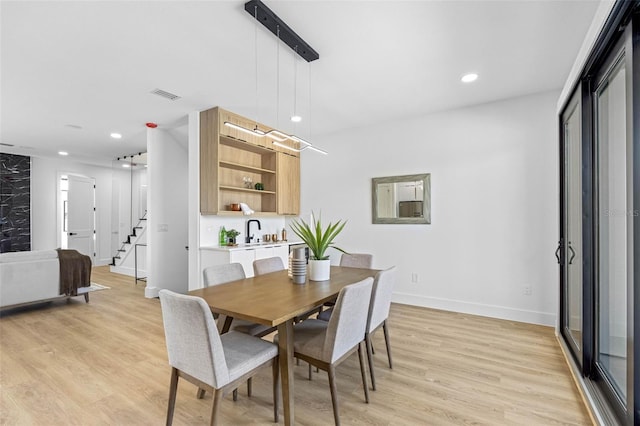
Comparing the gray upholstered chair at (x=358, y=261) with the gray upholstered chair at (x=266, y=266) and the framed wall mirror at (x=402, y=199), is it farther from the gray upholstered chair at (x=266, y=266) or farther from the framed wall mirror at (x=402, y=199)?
the framed wall mirror at (x=402, y=199)

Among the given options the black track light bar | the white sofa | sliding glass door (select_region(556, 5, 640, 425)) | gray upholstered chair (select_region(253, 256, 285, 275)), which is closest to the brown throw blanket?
the white sofa

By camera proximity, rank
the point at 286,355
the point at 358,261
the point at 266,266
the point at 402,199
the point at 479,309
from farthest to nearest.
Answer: the point at 402,199
the point at 479,309
the point at 358,261
the point at 266,266
the point at 286,355

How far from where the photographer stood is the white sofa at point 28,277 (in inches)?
151

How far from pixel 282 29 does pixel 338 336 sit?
2200mm

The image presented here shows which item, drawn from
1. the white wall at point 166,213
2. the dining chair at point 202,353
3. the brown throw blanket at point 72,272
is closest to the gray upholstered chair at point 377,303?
the dining chair at point 202,353

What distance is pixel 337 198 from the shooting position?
5.11 metres

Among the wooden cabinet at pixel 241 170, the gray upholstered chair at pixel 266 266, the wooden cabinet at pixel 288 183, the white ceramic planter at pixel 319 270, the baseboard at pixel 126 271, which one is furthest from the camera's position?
the baseboard at pixel 126 271

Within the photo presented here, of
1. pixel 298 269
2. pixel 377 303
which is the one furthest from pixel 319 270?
pixel 377 303

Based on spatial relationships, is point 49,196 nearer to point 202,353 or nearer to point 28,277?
point 28,277

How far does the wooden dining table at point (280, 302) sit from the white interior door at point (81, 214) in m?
7.03

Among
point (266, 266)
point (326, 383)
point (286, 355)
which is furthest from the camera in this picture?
point (266, 266)

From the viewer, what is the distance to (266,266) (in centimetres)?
307

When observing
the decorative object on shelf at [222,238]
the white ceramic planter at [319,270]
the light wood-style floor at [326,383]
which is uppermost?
the decorative object on shelf at [222,238]

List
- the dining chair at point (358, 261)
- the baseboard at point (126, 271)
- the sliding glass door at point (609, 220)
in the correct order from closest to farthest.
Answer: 1. the sliding glass door at point (609, 220)
2. the dining chair at point (358, 261)
3. the baseboard at point (126, 271)
